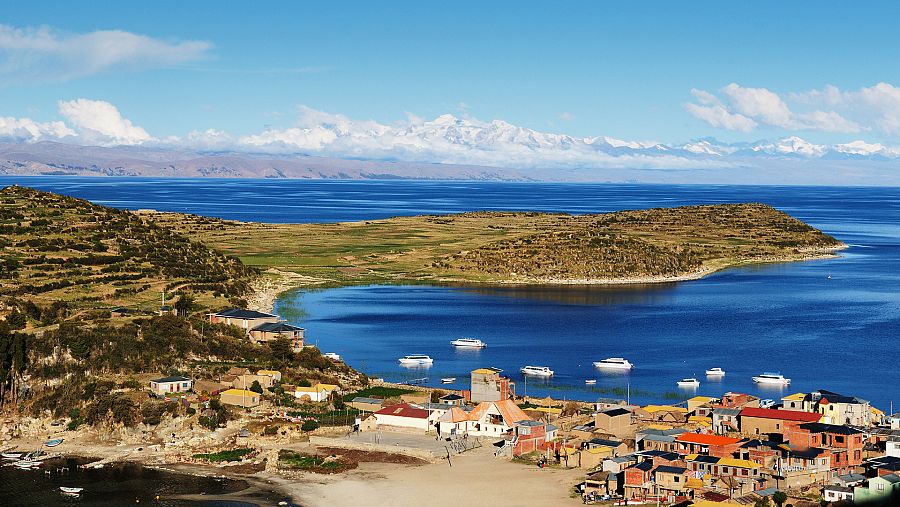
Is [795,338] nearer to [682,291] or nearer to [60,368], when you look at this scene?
[682,291]

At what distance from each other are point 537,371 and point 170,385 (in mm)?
26754

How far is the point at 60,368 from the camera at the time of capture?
72375 mm

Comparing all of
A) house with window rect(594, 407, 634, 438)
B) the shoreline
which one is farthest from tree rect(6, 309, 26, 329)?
house with window rect(594, 407, 634, 438)

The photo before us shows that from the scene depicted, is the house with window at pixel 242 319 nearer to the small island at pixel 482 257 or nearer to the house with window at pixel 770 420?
the house with window at pixel 770 420

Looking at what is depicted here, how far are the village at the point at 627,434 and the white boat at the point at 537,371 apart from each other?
5.53 meters

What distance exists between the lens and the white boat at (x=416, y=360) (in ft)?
286

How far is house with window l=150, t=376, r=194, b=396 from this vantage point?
69688 millimetres

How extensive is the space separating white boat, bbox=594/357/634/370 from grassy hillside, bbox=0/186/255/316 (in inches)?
1489

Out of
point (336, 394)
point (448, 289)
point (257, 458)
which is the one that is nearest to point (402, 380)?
point (336, 394)

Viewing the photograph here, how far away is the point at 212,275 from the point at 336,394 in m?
51.2

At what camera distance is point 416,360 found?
87.6 metres

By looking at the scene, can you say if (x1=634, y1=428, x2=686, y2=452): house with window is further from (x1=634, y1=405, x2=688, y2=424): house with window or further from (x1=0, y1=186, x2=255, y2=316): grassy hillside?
(x1=0, y1=186, x2=255, y2=316): grassy hillside

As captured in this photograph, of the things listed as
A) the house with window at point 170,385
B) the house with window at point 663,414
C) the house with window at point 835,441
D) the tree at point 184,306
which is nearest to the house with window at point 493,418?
the house with window at point 663,414

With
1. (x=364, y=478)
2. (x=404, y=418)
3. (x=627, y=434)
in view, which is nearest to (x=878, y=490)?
(x=627, y=434)
